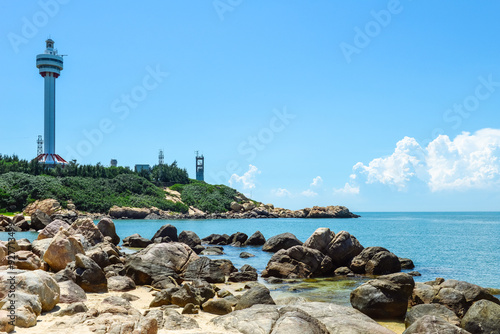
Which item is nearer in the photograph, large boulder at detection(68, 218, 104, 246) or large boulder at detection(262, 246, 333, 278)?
large boulder at detection(262, 246, 333, 278)

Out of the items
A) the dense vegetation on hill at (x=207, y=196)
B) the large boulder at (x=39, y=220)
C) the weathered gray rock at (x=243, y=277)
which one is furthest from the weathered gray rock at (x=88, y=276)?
the dense vegetation on hill at (x=207, y=196)

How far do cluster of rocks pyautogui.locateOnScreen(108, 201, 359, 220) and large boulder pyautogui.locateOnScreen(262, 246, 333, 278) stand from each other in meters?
71.3

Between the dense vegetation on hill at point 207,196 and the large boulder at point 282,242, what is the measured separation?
255ft

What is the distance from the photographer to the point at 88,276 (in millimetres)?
14328

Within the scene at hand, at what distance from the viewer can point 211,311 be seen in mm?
12516

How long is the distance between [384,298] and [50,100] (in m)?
111

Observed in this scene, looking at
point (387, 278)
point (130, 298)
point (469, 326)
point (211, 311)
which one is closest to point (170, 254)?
point (130, 298)

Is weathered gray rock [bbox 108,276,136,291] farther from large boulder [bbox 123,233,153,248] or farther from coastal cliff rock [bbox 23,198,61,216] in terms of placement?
coastal cliff rock [bbox 23,198,61,216]

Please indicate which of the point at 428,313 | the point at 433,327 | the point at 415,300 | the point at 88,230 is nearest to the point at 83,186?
the point at 88,230

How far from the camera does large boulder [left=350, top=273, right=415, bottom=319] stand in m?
13.5

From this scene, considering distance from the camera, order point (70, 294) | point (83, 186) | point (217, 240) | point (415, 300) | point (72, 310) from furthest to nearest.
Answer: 1. point (83, 186)
2. point (217, 240)
3. point (415, 300)
4. point (70, 294)
5. point (72, 310)

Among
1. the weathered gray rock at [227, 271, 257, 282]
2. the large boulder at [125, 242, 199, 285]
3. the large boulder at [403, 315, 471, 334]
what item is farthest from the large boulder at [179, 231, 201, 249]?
the large boulder at [403, 315, 471, 334]

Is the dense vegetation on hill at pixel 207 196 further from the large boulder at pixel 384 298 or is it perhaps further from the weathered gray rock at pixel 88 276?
the large boulder at pixel 384 298

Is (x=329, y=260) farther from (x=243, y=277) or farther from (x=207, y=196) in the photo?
(x=207, y=196)
